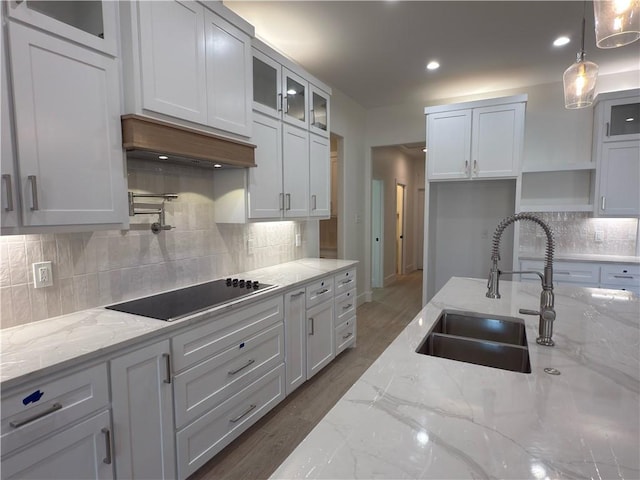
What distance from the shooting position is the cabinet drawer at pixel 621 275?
3387mm

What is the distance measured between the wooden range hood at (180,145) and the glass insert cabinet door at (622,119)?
12.3ft

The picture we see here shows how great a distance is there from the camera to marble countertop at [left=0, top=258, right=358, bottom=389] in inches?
45.3

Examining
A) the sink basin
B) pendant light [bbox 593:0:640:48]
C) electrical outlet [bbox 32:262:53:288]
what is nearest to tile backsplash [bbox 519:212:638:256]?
the sink basin

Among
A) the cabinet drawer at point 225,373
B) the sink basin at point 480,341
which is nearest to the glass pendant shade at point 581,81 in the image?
the sink basin at point 480,341

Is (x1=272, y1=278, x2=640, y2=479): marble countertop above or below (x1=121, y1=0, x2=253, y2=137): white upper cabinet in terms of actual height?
below

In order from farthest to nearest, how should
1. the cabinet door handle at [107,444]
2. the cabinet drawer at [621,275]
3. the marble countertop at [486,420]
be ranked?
1. the cabinet drawer at [621,275]
2. the cabinet door handle at [107,444]
3. the marble countertop at [486,420]

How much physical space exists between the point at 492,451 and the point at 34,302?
1906mm

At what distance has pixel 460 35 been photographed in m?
2.95

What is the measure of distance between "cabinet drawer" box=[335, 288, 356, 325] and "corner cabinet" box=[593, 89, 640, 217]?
2794mm

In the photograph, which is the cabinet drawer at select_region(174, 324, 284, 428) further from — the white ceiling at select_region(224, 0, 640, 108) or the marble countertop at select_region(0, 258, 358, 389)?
the white ceiling at select_region(224, 0, 640, 108)

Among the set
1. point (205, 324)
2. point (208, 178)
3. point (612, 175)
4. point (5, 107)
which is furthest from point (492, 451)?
point (612, 175)

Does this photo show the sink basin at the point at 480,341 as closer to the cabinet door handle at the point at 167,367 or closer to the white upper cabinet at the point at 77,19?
the cabinet door handle at the point at 167,367

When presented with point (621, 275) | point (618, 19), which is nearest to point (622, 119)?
point (621, 275)

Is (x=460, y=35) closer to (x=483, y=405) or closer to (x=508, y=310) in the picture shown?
(x=508, y=310)
